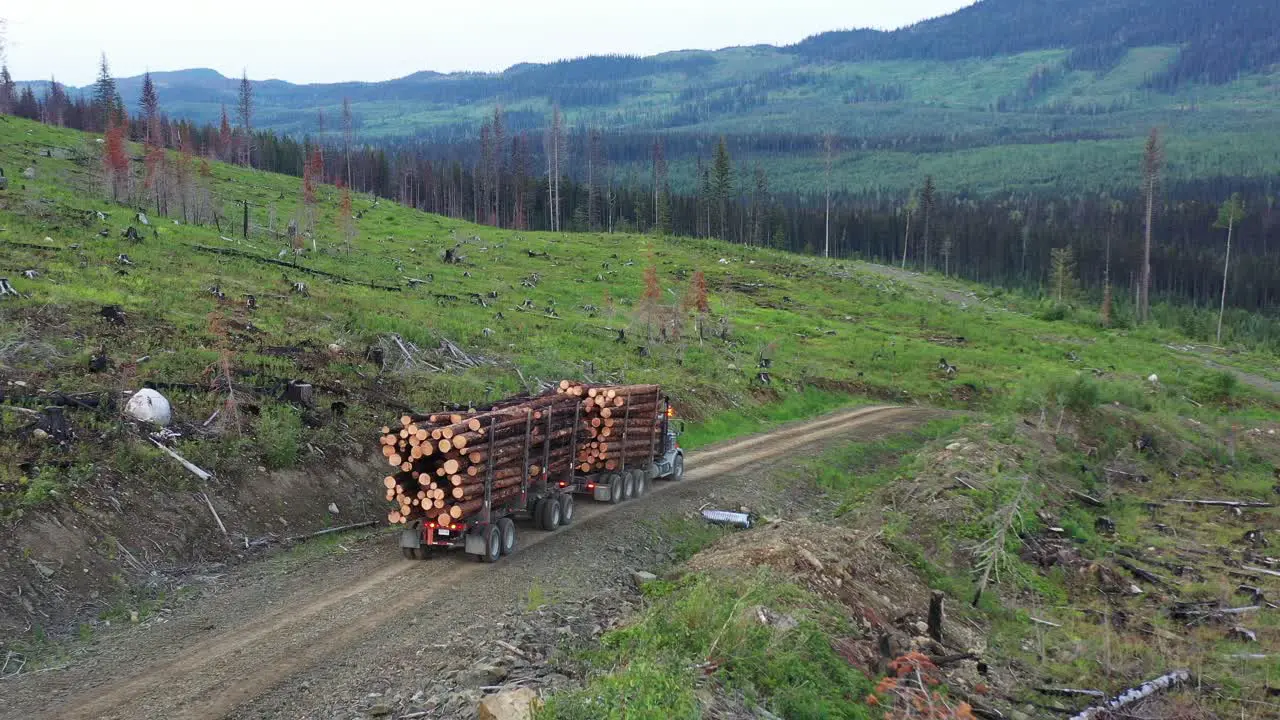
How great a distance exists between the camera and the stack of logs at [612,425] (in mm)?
Result: 21719

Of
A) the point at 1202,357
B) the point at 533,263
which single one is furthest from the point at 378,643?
the point at 1202,357

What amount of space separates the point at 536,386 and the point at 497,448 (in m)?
13.6

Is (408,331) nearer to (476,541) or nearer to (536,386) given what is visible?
(536,386)

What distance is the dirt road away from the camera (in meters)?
10.5

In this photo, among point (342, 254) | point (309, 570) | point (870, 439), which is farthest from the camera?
point (342, 254)

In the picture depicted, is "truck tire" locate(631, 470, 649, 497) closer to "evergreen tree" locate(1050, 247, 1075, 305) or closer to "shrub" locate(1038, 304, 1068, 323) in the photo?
"shrub" locate(1038, 304, 1068, 323)

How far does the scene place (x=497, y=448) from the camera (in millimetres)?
17203

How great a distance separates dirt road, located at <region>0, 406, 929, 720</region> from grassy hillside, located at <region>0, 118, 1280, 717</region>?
1.75 metres

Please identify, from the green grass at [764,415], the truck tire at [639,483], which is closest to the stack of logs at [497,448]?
the truck tire at [639,483]

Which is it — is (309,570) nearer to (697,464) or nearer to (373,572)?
(373,572)

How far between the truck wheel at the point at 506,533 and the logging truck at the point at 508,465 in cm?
2

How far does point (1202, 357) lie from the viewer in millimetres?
65812

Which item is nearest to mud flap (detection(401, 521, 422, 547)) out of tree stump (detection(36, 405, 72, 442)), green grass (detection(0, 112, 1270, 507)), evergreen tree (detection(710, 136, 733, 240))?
green grass (detection(0, 112, 1270, 507))

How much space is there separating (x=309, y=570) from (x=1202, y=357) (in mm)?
70356
